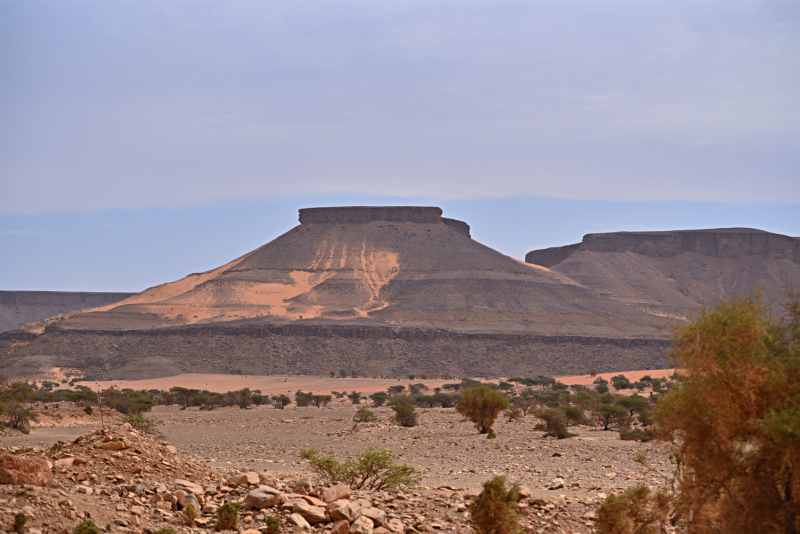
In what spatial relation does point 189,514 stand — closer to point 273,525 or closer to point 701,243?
point 273,525

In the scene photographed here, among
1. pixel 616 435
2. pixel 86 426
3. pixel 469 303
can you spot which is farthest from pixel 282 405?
pixel 469 303

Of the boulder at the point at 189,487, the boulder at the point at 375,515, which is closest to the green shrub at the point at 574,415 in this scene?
the boulder at the point at 375,515

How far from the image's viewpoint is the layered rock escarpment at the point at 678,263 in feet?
516

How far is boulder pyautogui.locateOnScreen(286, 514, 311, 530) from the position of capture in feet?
42.9

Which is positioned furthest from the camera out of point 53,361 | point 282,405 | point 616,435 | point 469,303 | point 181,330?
point 469,303

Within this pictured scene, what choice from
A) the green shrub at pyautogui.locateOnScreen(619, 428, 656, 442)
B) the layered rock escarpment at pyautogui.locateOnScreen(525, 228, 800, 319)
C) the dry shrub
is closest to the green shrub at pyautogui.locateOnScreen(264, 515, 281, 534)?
the dry shrub

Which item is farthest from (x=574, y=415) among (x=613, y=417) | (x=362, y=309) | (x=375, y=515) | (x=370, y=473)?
(x=362, y=309)

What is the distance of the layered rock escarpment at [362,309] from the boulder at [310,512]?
286 feet

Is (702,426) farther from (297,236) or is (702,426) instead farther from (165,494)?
(297,236)

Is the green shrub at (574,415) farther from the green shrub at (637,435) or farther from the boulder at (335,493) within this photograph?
the boulder at (335,493)

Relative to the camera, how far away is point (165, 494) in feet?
45.1

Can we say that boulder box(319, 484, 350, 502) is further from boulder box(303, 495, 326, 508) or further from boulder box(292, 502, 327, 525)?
boulder box(292, 502, 327, 525)

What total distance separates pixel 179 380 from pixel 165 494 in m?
80.2

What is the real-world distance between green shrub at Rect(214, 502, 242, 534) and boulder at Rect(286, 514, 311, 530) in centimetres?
86
